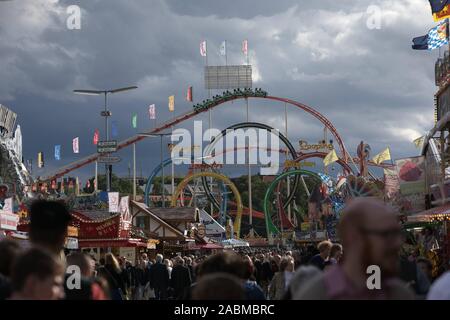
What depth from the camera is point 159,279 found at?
20406 mm

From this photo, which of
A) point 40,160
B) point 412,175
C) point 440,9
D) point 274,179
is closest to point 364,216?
point 440,9

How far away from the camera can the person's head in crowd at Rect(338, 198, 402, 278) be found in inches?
146

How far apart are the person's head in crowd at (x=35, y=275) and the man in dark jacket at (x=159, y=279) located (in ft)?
52.4

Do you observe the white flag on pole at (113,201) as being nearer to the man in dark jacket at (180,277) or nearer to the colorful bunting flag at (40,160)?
the man in dark jacket at (180,277)

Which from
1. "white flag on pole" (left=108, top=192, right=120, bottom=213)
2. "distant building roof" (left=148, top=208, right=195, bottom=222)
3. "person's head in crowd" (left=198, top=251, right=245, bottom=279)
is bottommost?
"person's head in crowd" (left=198, top=251, right=245, bottom=279)

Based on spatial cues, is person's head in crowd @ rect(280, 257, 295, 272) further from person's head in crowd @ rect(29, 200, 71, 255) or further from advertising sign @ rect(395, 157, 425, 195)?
advertising sign @ rect(395, 157, 425, 195)

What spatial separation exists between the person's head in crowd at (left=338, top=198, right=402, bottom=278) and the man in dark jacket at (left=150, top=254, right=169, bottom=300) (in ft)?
54.4

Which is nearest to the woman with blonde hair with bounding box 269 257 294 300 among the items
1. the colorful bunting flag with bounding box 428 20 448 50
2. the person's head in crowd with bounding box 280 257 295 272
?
the person's head in crowd with bounding box 280 257 295 272

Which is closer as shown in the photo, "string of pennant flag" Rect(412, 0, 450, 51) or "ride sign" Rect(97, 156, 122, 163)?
"string of pennant flag" Rect(412, 0, 450, 51)

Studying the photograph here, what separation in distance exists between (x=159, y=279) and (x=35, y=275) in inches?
643

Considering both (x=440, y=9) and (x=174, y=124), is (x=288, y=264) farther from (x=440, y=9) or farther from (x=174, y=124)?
(x=174, y=124)
